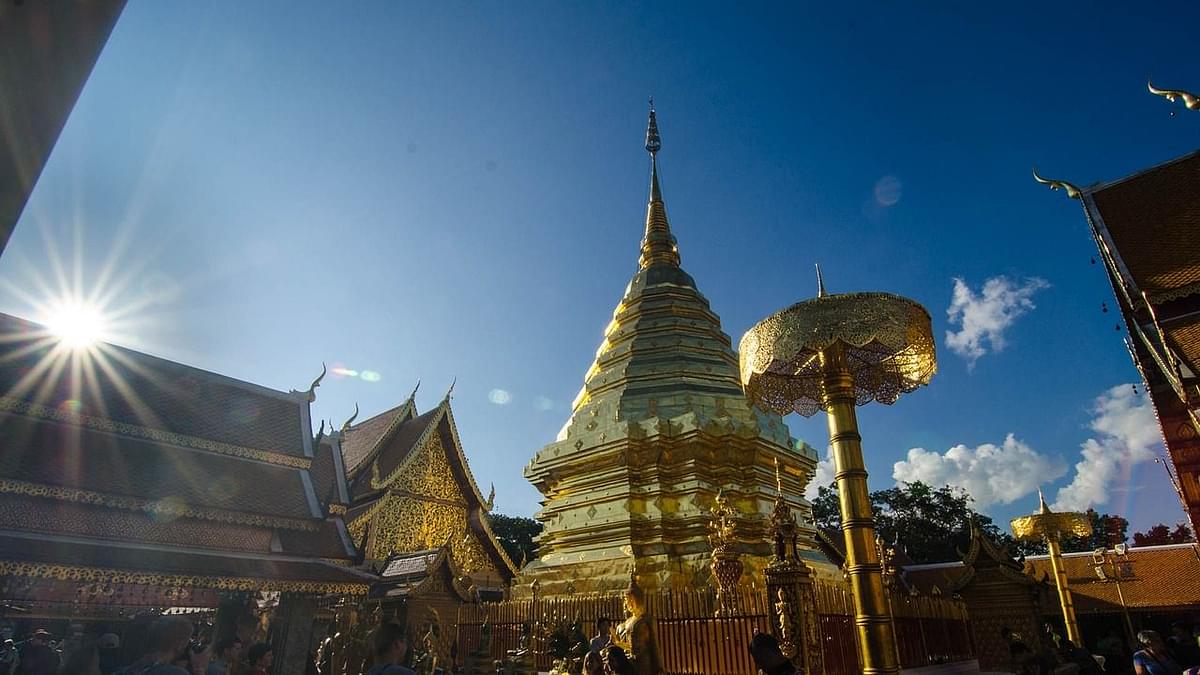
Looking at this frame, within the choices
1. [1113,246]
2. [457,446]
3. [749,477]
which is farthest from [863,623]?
[457,446]

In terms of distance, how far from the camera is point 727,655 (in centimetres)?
683

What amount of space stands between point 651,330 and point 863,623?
985cm

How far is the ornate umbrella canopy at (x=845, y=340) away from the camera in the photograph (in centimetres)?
520

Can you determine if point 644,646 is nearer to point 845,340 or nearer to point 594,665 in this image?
point 594,665

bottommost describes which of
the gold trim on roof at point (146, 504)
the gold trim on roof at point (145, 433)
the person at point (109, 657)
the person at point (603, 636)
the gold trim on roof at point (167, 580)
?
the person at point (109, 657)

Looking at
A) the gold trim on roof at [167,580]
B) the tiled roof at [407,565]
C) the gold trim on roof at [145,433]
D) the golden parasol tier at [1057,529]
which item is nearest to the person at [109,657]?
the gold trim on roof at [167,580]

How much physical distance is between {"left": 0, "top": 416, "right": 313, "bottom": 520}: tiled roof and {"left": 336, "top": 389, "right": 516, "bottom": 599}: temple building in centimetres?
337

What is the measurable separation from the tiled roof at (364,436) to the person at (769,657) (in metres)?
16.1

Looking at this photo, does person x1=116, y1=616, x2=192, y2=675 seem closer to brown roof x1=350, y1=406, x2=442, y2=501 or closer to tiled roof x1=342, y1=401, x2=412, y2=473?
brown roof x1=350, y1=406, x2=442, y2=501

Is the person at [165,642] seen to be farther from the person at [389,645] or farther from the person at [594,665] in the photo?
the person at [594,665]

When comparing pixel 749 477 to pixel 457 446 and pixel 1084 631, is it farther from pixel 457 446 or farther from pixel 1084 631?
pixel 1084 631

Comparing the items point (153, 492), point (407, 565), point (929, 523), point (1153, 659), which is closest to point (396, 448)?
point (407, 565)

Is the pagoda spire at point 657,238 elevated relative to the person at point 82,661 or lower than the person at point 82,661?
elevated

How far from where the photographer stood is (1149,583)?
21422 millimetres
